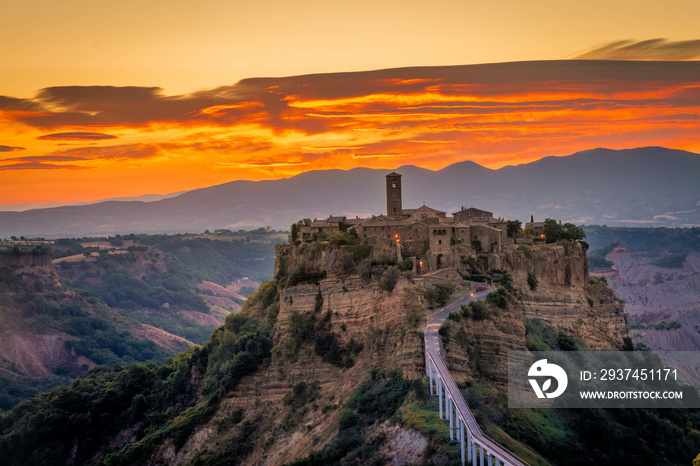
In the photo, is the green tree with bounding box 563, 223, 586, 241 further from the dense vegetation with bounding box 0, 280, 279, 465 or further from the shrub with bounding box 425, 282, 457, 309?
the dense vegetation with bounding box 0, 280, 279, 465

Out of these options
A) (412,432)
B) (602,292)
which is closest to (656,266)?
(602,292)

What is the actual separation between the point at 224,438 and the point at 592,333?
28496 mm

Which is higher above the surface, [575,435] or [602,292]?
[602,292]

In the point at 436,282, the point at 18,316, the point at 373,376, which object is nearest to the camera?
the point at 373,376

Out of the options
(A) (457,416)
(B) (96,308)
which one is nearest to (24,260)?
(B) (96,308)

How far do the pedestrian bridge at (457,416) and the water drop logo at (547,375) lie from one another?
6.24 metres

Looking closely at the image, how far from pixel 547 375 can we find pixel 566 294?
15.7 m

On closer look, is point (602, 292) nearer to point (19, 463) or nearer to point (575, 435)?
point (575, 435)

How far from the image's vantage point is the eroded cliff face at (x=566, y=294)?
210 feet

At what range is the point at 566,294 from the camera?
6744 centimetres

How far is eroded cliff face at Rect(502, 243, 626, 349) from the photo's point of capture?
6394cm

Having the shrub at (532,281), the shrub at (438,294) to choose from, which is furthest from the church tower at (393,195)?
the shrub at (438,294)

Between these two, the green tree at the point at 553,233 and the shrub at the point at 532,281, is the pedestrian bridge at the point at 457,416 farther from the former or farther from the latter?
the green tree at the point at 553,233

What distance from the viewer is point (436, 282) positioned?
5644 cm
